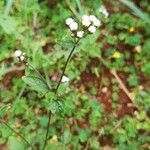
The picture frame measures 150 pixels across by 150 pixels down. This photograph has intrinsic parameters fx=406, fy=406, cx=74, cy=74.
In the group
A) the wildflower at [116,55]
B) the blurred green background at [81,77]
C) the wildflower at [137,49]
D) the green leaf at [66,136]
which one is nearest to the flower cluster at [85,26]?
the blurred green background at [81,77]

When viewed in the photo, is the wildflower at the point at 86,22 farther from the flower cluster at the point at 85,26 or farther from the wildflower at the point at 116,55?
the wildflower at the point at 116,55

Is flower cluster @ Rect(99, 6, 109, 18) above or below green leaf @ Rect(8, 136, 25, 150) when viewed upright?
below

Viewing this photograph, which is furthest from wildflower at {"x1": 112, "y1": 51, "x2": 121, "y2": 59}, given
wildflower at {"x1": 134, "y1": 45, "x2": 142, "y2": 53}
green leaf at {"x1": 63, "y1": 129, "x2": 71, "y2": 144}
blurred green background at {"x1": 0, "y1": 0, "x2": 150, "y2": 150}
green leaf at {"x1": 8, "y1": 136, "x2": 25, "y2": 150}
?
green leaf at {"x1": 8, "y1": 136, "x2": 25, "y2": 150}

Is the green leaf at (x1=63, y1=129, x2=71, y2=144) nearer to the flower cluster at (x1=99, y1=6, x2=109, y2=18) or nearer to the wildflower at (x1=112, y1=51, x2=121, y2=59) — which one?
the wildflower at (x1=112, y1=51, x2=121, y2=59)

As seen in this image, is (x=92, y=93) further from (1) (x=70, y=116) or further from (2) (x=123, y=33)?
(2) (x=123, y=33)

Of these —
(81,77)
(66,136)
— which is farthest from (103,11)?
(66,136)

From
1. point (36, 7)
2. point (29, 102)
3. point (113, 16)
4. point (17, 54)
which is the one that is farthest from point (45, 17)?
point (17, 54)

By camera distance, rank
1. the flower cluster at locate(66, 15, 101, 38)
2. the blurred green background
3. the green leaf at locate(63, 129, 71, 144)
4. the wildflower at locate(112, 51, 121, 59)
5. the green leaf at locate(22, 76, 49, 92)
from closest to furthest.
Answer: the flower cluster at locate(66, 15, 101, 38) → the green leaf at locate(22, 76, 49, 92) → the green leaf at locate(63, 129, 71, 144) → the blurred green background → the wildflower at locate(112, 51, 121, 59)

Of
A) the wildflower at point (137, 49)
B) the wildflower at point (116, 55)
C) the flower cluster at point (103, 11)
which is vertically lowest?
the wildflower at point (137, 49)

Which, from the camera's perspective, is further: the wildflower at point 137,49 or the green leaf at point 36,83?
the wildflower at point 137,49
